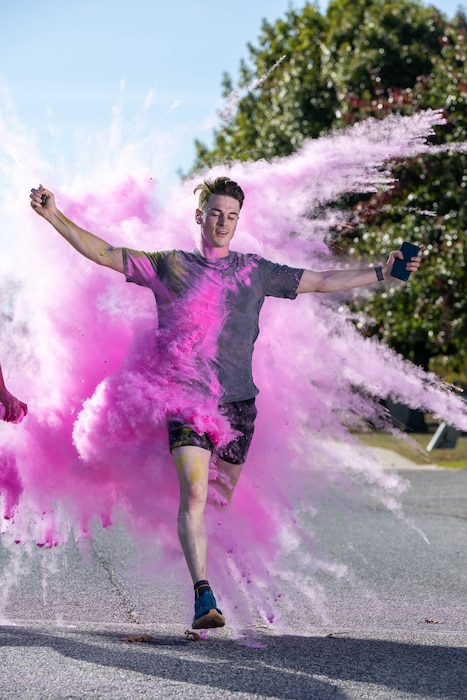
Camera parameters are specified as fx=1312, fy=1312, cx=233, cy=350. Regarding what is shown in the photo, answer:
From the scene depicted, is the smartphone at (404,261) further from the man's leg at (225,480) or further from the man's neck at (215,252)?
the man's leg at (225,480)

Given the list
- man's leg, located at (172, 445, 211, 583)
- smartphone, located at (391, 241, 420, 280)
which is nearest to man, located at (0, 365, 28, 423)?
man's leg, located at (172, 445, 211, 583)

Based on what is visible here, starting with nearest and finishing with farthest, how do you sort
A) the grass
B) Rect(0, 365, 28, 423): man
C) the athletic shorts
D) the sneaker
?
the sneaker
the athletic shorts
Rect(0, 365, 28, 423): man
the grass

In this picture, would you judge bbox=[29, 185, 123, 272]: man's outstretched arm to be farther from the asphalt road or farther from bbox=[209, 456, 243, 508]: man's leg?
the asphalt road

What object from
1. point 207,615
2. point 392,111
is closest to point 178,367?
point 207,615

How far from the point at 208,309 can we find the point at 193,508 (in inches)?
31.9

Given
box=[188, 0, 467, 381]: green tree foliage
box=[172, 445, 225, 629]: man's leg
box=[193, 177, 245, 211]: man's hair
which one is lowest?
box=[172, 445, 225, 629]: man's leg

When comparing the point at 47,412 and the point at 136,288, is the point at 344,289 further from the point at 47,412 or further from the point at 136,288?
the point at 47,412

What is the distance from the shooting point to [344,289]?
18.6 ft

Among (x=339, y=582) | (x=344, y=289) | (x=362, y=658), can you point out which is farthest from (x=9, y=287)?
(x=339, y=582)

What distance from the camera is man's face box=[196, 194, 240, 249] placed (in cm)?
545

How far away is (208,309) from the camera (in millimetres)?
5348

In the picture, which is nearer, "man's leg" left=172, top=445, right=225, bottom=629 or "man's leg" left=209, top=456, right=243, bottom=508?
"man's leg" left=172, top=445, right=225, bottom=629

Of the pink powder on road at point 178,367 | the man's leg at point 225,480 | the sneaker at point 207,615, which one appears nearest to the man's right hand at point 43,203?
the pink powder on road at point 178,367

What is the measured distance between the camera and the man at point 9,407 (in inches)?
219
